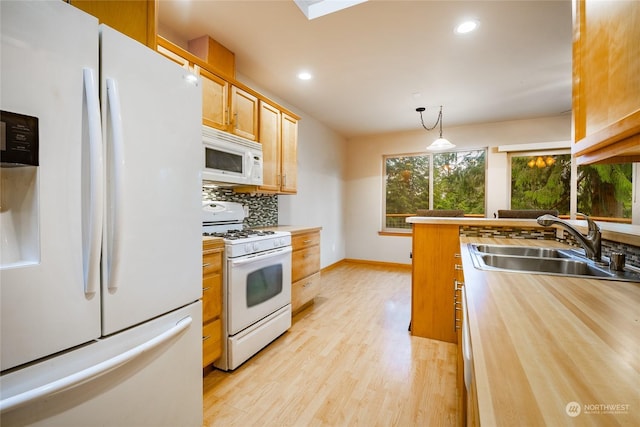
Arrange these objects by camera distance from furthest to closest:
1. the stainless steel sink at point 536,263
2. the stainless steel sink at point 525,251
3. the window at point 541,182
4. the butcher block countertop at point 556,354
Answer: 1. the window at point 541,182
2. the stainless steel sink at point 525,251
3. the stainless steel sink at point 536,263
4. the butcher block countertop at point 556,354

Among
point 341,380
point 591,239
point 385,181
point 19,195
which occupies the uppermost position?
point 385,181

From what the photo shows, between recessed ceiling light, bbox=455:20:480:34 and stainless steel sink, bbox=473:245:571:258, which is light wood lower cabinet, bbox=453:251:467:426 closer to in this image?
stainless steel sink, bbox=473:245:571:258

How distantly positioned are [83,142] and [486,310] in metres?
1.25

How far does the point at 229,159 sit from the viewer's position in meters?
2.25

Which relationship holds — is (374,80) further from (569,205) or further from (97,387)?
(569,205)

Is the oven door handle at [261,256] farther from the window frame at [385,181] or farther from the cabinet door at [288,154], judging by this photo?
the window frame at [385,181]

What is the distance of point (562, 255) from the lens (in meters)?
1.52

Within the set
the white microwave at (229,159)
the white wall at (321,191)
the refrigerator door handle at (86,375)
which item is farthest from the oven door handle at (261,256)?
the white wall at (321,191)

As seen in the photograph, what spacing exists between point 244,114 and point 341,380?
2.23 metres

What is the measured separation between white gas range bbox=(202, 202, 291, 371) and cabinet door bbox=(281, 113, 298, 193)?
2.44 ft

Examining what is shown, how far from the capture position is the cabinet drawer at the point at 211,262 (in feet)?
5.59

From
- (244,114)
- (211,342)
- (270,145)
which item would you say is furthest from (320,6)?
(211,342)

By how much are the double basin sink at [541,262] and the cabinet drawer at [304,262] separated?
155 cm

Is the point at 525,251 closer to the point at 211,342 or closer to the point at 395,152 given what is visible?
the point at 211,342
